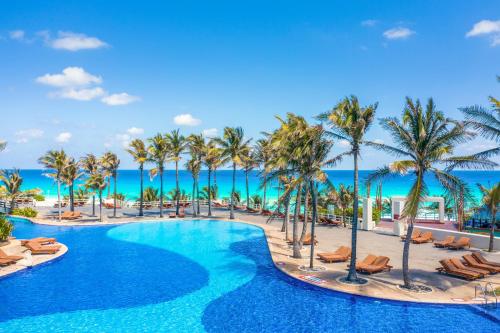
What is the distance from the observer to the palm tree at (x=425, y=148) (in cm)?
1581

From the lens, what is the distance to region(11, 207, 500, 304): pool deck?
53.5 feet

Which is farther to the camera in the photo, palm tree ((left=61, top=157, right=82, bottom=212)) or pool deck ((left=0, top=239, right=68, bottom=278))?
→ palm tree ((left=61, top=157, right=82, bottom=212))

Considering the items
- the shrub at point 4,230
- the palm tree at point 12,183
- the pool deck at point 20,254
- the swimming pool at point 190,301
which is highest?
the palm tree at point 12,183

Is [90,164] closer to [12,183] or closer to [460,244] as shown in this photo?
[12,183]

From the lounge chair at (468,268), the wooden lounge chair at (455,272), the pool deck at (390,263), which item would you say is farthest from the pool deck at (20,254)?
the lounge chair at (468,268)

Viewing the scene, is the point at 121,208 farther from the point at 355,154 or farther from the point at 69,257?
the point at 355,154

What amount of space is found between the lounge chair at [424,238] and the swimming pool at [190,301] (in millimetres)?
11813

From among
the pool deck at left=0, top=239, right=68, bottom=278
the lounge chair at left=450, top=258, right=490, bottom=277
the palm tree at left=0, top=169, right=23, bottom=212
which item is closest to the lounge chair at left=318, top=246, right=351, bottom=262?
the lounge chair at left=450, top=258, right=490, bottom=277

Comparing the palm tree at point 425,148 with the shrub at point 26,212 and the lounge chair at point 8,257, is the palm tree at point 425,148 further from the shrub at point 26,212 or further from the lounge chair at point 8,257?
the shrub at point 26,212

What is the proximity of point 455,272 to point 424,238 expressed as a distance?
9.41 meters

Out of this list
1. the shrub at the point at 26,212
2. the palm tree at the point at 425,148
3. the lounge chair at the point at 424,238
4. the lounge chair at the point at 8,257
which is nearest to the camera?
the palm tree at the point at 425,148

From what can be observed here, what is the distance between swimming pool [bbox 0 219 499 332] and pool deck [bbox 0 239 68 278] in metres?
0.53

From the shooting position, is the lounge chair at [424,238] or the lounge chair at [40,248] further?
the lounge chair at [424,238]

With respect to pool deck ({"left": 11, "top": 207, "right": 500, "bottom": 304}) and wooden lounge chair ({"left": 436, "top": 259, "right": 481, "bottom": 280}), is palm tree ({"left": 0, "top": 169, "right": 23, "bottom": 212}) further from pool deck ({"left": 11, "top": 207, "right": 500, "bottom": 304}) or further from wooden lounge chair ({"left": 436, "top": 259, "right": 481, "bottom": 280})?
wooden lounge chair ({"left": 436, "top": 259, "right": 481, "bottom": 280})
